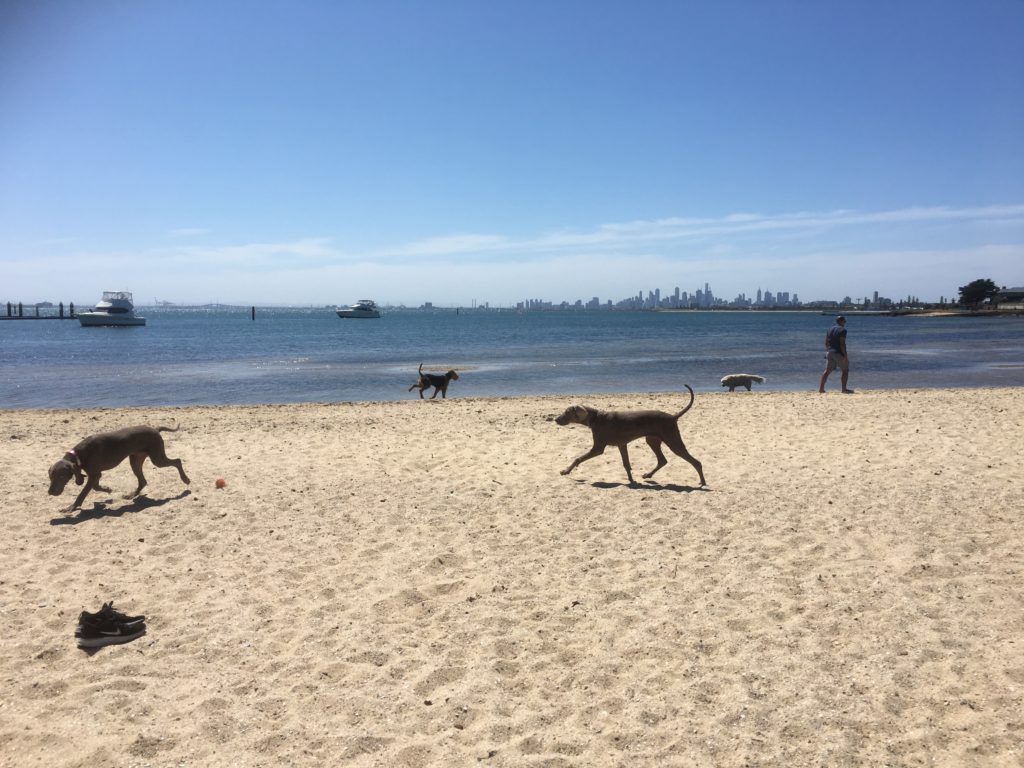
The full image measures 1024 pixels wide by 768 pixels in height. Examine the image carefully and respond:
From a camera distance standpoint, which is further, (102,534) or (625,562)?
(102,534)

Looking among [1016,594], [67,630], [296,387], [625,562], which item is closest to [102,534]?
[67,630]

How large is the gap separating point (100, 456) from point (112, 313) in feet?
300

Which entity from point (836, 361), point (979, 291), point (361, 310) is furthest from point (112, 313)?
point (979, 291)

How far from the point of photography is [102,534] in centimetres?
694

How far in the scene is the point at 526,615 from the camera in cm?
498

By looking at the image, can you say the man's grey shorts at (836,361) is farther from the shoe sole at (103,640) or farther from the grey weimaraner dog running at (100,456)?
the shoe sole at (103,640)

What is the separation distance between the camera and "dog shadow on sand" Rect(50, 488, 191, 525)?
743 cm

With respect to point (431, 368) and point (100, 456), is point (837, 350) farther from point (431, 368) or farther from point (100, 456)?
point (431, 368)

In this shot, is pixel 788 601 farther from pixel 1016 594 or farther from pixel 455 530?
pixel 455 530

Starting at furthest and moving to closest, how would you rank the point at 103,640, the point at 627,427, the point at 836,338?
the point at 836,338 → the point at 627,427 → the point at 103,640

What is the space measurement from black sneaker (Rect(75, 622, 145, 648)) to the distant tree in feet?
506

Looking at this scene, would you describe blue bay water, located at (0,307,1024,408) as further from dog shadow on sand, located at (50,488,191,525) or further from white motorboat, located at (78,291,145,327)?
white motorboat, located at (78,291,145,327)

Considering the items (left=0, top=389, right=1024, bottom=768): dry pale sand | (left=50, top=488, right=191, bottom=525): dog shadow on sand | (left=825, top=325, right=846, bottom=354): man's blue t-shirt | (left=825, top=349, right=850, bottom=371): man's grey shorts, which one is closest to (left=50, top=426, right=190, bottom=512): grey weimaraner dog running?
(left=50, top=488, right=191, bottom=525): dog shadow on sand

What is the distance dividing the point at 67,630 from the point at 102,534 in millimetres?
2359
